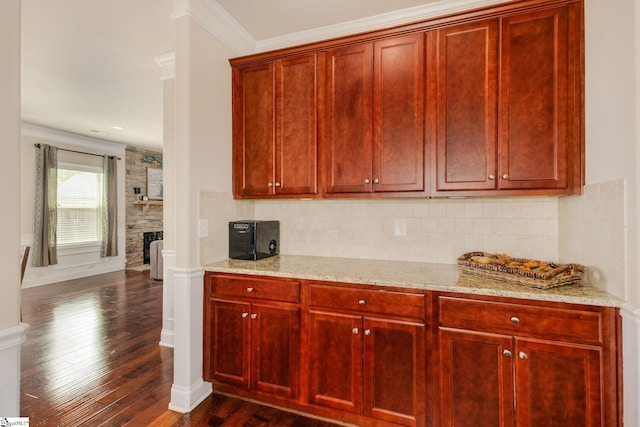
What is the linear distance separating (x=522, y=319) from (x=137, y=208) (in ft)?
26.1

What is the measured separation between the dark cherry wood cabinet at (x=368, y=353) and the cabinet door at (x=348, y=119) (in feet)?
2.45

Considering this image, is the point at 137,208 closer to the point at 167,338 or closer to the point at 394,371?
the point at 167,338

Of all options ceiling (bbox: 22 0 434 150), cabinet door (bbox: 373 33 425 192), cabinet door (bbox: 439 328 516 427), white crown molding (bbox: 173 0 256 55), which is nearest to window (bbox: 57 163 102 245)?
ceiling (bbox: 22 0 434 150)

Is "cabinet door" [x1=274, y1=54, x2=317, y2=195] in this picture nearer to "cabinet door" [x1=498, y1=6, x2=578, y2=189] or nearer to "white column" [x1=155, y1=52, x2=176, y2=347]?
"cabinet door" [x1=498, y1=6, x2=578, y2=189]

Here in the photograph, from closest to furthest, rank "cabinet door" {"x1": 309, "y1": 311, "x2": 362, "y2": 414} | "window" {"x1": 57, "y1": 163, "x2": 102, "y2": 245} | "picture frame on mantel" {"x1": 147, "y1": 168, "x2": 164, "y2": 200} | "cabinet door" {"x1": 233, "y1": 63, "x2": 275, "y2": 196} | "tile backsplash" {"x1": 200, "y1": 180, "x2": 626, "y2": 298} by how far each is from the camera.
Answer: "tile backsplash" {"x1": 200, "y1": 180, "x2": 626, "y2": 298}
"cabinet door" {"x1": 309, "y1": 311, "x2": 362, "y2": 414}
"cabinet door" {"x1": 233, "y1": 63, "x2": 275, "y2": 196}
"window" {"x1": 57, "y1": 163, "x2": 102, "y2": 245}
"picture frame on mantel" {"x1": 147, "y1": 168, "x2": 164, "y2": 200}

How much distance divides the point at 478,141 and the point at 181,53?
1967mm

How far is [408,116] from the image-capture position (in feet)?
6.65

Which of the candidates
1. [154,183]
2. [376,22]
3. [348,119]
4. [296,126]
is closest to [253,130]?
[296,126]

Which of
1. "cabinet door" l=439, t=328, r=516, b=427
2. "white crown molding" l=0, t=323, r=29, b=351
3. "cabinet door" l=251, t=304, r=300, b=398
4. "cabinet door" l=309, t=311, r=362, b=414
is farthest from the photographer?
"cabinet door" l=251, t=304, r=300, b=398

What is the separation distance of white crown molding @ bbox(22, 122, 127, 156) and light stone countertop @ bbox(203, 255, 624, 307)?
559 centimetres

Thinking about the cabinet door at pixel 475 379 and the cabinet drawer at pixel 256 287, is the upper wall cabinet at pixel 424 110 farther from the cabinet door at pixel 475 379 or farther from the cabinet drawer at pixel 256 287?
the cabinet door at pixel 475 379

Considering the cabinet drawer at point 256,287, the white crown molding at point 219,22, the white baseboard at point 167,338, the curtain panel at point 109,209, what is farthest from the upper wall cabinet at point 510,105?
the curtain panel at point 109,209

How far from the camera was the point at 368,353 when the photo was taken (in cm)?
182

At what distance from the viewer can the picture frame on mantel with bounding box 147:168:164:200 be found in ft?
25.5
